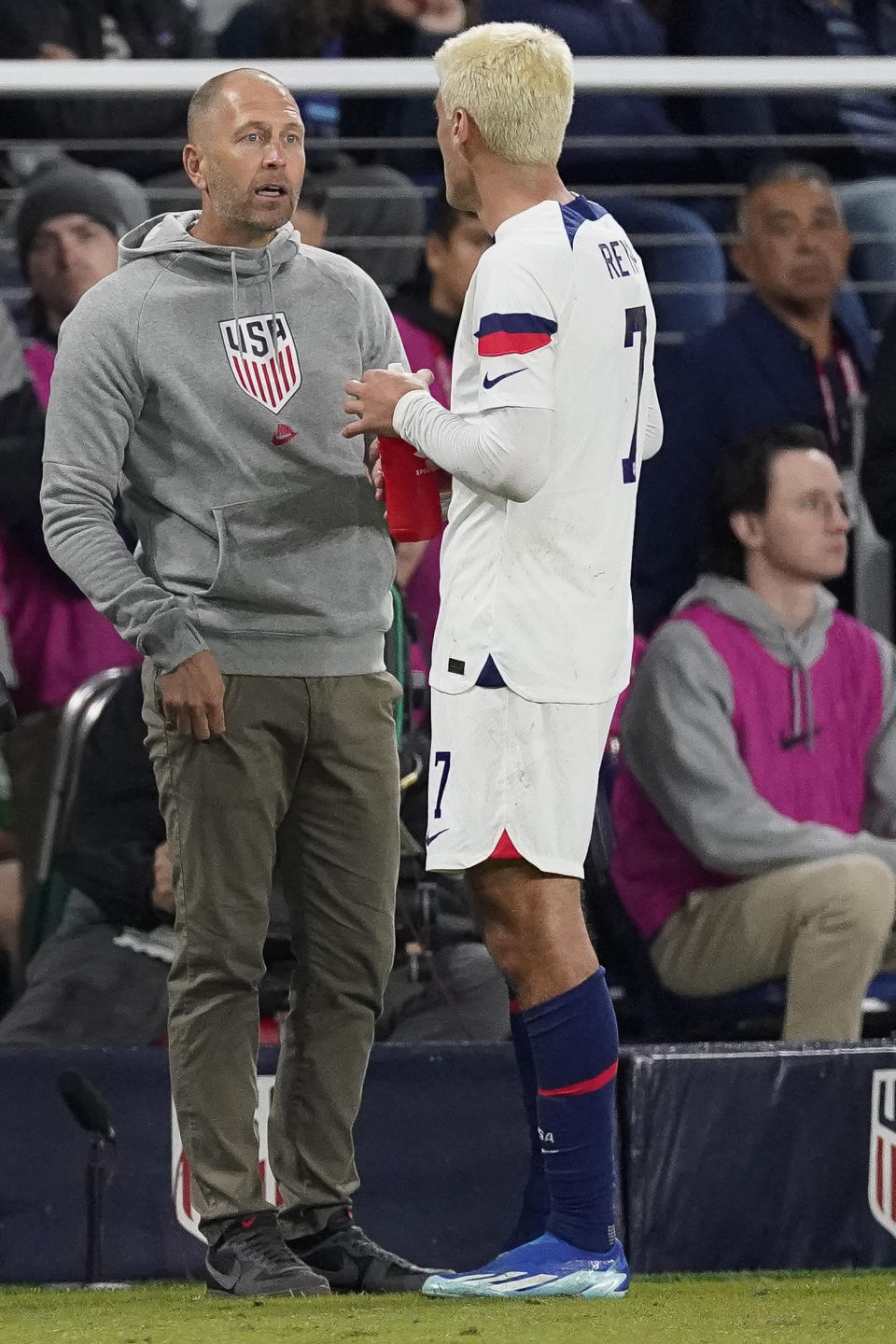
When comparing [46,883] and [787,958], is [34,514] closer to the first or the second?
[46,883]

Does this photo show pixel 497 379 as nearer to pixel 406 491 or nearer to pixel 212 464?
pixel 406 491

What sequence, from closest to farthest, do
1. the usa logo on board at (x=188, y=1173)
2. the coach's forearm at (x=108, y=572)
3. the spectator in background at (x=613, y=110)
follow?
1. the coach's forearm at (x=108, y=572)
2. the usa logo on board at (x=188, y=1173)
3. the spectator in background at (x=613, y=110)

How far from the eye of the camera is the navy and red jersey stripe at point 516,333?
98.3 inches

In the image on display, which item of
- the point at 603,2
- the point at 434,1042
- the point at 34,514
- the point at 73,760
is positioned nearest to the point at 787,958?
the point at 434,1042

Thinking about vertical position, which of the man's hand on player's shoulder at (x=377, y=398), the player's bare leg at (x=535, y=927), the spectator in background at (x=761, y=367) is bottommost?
the player's bare leg at (x=535, y=927)

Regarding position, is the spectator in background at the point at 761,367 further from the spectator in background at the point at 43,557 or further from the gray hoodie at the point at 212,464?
the gray hoodie at the point at 212,464

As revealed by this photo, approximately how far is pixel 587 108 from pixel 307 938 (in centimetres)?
249

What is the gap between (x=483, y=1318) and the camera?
92.9 inches

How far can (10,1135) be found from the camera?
10.4 ft

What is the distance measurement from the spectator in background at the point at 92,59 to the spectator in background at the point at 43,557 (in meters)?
0.10

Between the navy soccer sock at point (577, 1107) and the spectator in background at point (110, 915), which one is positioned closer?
the navy soccer sock at point (577, 1107)

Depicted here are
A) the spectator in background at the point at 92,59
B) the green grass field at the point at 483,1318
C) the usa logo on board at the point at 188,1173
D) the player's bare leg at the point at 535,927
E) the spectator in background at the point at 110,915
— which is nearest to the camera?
the green grass field at the point at 483,1318

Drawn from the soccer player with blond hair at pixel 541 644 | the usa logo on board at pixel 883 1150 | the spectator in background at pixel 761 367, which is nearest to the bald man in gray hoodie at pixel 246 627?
the soccer player with blond hair at pixel 541 644

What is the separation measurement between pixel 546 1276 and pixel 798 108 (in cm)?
304
